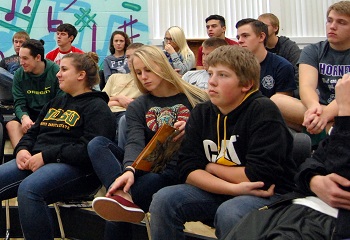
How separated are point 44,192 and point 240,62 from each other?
1.02m

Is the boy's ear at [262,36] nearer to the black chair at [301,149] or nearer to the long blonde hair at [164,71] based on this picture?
the long blonde hair at [164,71]

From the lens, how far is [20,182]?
238cm

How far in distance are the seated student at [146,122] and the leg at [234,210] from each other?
1.52ft

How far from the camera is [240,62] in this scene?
177cm

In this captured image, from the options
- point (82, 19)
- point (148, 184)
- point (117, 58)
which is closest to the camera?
Result: point (148, 184)

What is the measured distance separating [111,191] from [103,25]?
11.4 feet

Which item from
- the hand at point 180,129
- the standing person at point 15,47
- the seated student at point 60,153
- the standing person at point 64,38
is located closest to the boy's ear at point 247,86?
the hand at point 180,129

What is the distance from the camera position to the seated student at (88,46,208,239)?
6.66 feet

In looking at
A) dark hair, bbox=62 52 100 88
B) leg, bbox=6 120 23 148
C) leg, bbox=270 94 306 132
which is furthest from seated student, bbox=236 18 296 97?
leg, bbox=6 120 23 148

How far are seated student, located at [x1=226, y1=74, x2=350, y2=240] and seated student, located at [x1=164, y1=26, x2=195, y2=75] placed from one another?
2526 mm

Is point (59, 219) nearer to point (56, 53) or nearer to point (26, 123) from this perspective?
point (26, 123)

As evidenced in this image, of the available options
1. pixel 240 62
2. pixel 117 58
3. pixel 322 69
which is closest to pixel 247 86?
pixel 240 62

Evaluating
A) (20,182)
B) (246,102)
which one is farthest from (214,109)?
(20,182)

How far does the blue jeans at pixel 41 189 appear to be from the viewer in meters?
2.19
